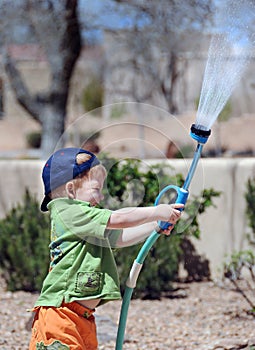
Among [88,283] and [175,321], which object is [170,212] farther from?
[175,321]

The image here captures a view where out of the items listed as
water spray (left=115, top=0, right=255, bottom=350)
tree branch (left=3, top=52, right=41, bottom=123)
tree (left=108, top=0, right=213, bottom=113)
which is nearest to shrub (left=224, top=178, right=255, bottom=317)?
tree (left=108, top=0, right=213, bottom=113)

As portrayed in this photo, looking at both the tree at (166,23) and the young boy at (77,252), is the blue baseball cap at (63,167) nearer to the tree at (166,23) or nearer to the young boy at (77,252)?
the young boy at (77,252)

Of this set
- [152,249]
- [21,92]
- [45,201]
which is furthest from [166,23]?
[45,201]

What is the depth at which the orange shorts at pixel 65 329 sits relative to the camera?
2.82m

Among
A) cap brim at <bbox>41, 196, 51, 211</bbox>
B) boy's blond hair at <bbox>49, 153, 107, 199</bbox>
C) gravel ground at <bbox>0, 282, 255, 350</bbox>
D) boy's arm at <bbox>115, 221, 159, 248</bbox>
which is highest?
boy's blond hair at <bbox>49, 153, 107, 199</bbox>

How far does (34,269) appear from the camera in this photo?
239 inches

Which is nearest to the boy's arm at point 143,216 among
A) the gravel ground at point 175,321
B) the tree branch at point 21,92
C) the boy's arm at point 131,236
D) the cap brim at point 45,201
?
the boy's arm at point 131,236

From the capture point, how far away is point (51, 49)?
10242mm

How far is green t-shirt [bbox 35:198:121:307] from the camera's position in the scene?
2832 mm

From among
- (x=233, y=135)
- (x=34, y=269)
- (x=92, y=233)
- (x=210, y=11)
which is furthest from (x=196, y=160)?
(x=233, y=135)

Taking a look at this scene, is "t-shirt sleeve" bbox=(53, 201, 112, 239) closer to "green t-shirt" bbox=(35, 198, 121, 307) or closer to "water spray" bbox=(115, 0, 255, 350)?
"green t-shirt" bbox=(35, 198, 121, 307)

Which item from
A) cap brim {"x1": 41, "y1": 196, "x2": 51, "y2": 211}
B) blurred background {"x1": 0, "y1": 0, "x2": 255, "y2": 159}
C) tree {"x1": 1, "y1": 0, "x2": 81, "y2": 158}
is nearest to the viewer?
cap brim {"x1": 41, "y1": 196, "x2": 51, "y2": 211}

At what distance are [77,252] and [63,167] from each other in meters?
0.33

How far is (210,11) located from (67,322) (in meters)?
4.39
